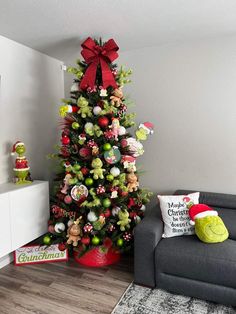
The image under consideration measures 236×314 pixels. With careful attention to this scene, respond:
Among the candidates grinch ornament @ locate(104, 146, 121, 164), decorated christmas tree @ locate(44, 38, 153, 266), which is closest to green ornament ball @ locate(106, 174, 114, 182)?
decorated christmas tree @ locate(44, 38, 153, 266)

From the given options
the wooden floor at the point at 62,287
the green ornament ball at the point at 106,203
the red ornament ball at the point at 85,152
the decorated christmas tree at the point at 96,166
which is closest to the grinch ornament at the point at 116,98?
the decorated christmas tree at the point at 96,166

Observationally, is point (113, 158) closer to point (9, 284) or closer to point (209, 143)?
point (209, 143)

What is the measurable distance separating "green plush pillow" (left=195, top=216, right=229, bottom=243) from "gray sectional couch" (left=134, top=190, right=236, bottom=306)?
5cm

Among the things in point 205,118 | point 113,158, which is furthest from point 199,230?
point 205,118

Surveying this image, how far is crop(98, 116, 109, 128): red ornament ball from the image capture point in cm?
214

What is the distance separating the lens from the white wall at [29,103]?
241cm

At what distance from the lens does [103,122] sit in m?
2.14

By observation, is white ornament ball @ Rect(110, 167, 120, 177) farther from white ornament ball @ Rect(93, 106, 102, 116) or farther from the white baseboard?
the white baseboard

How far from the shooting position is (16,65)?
2520 millimetres

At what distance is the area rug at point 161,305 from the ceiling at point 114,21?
2232mm

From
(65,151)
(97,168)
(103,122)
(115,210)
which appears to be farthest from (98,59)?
(115,210)

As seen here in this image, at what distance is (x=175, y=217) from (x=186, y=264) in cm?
40

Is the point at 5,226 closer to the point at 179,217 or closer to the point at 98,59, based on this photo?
the point at 179,217

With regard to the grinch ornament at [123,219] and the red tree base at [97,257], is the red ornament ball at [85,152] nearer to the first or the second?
the grinch ornament at [123,219]
